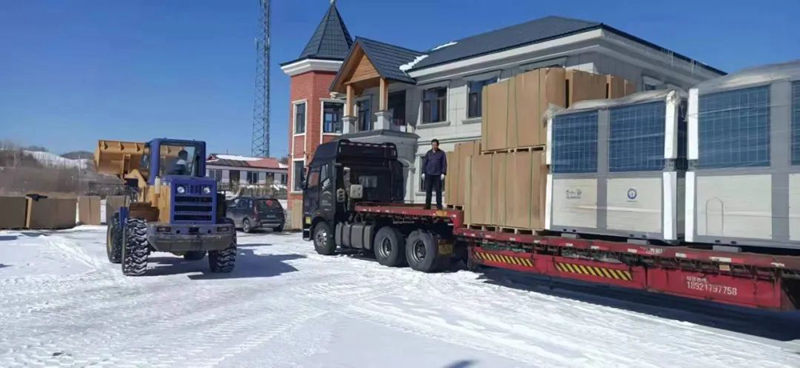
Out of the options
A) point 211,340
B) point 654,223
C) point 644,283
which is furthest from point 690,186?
point 211,340

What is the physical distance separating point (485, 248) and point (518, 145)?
210 centimetres

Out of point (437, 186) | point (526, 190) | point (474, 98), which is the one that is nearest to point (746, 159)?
point (526, 190)

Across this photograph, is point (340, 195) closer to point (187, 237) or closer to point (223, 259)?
point (223, 259)

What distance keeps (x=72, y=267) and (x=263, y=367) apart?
9517 mm

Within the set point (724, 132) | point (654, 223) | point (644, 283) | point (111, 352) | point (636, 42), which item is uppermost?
point (636, 42)

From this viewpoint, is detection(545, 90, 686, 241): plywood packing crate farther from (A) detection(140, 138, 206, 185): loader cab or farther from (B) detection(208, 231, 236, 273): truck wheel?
(A) detection(140, 138, 206, 185): loader cab

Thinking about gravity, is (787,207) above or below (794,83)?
below

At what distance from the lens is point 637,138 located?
8.51 meters

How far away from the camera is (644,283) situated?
27.8 feet

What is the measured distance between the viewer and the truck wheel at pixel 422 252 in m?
13.2

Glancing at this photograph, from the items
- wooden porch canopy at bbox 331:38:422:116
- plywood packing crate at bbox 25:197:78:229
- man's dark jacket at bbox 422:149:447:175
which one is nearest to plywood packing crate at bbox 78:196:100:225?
plywood packing crate at bbox 25:197:78:229

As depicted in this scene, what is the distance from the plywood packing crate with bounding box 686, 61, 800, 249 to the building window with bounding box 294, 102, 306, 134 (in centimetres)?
2558

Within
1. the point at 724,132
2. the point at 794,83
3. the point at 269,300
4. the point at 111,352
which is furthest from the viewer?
the point at 269,300

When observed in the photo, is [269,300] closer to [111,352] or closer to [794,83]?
[111,352]
